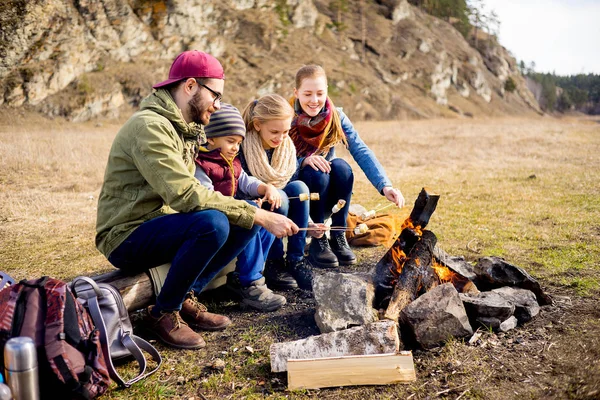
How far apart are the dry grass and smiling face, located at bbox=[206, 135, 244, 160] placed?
1.29 m

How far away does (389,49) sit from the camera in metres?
49.9

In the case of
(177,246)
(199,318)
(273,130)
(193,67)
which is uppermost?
(193,67)

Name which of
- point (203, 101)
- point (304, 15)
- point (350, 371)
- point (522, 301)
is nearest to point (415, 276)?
point (522, 301)

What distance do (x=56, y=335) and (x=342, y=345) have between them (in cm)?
159

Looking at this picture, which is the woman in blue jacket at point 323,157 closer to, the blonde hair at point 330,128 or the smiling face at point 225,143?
the blonde hair at point 330,128

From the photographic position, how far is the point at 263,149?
4094 millimetres

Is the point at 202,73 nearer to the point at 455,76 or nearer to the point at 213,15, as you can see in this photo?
the point at 213,15

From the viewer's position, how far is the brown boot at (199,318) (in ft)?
11.1

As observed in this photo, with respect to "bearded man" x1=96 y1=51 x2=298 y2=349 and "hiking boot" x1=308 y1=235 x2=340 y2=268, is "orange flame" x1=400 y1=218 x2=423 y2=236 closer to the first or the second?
"hiking boot" x1=308 y1=235 x2=340 y2=268

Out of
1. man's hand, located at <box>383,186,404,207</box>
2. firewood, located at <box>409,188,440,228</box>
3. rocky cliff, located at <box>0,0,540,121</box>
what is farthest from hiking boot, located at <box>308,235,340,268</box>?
rocky cliff, located at <box>0,0,540,121</box>

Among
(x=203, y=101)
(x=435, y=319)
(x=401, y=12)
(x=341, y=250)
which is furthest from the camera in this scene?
(x=401, y=12)

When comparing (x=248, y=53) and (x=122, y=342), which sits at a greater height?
(x=248, y=53)

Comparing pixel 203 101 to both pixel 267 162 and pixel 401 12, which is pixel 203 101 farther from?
pixel 401 12

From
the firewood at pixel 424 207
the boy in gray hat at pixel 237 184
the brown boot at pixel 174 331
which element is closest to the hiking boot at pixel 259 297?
the boy in gray hat at pixel 237 184
